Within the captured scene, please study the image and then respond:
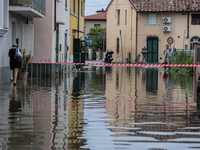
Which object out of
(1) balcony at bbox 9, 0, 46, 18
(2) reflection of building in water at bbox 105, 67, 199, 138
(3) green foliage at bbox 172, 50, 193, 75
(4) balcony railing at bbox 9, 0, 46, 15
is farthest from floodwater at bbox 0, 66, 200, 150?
(3) green foliage at bbox 172, 50, 193, 75

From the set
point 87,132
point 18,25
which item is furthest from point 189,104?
point 18,25

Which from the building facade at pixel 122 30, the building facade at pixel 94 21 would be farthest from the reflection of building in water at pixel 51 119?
the building facade at pixel 94 21

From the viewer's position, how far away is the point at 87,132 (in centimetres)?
742

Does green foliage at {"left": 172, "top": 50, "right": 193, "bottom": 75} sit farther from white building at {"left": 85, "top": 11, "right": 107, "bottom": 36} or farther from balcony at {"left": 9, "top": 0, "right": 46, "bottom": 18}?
white building at {"left": 85, "top": 11, "right": 107, "bottom": 36}

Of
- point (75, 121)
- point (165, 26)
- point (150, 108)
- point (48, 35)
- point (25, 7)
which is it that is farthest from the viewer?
point (165, 26)

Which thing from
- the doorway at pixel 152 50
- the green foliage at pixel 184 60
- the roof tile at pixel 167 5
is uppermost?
the roof tile at pixel 167 5

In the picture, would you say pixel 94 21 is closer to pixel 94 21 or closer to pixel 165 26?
pixel 94 21

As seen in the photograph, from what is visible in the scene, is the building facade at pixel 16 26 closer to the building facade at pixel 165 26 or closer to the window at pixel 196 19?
the building facade at pixel 165 26

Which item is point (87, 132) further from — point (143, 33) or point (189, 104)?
point (143, 33)

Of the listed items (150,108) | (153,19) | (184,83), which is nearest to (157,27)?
(153,19)

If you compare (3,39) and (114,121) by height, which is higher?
(3,39)

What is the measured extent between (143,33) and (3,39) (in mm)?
32762

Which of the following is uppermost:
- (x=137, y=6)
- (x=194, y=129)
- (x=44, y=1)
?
(x=137, y=6)

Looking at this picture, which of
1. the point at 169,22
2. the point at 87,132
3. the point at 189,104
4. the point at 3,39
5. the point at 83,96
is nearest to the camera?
the point at 87,132
